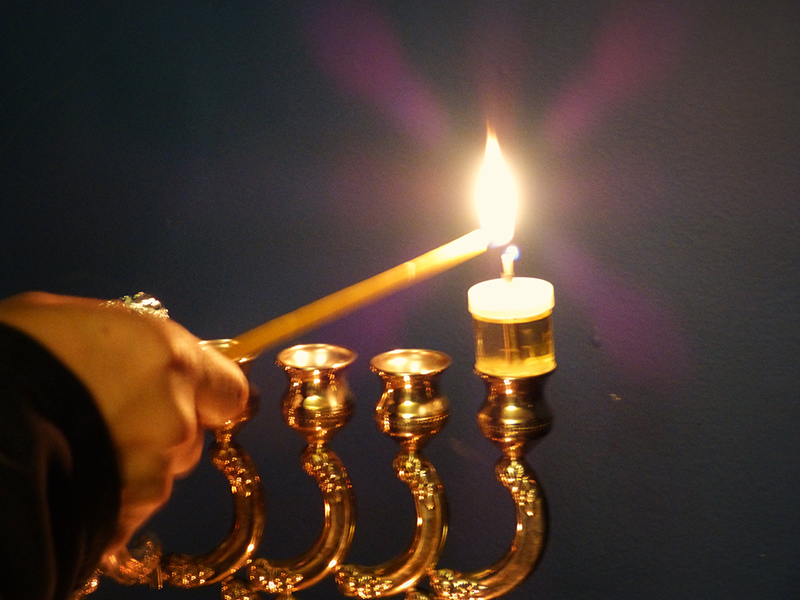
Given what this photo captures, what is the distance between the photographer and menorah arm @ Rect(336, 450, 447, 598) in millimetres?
652

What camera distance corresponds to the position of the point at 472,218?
28.6 inches

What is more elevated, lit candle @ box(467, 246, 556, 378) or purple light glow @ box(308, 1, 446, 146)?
purple light glow @ box(308, 1, 446, 146)

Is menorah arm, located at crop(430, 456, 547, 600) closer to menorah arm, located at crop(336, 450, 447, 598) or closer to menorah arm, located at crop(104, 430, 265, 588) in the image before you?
menorah arm, located at crop(336, 450, 447, 598)

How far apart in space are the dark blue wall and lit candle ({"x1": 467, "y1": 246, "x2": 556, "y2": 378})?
0.49 ft

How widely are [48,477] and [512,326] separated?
30 centimetres

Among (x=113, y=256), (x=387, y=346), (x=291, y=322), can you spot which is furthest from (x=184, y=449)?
Answer: (x=113, y=256)

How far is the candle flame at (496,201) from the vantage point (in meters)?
0.55

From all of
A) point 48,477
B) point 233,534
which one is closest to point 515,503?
point 233,534

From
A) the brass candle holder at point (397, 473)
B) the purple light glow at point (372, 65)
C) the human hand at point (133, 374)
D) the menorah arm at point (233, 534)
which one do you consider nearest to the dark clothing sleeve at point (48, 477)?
the human hand at point (133, 374)

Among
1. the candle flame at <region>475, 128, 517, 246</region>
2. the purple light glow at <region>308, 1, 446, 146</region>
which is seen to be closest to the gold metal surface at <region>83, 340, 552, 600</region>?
the candle flame at <region>475, 128, 517, 246</region>

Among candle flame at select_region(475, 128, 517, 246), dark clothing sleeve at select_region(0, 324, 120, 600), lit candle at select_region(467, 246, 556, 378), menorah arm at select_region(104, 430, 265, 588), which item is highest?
candle flame at select_region(475, 128, 517, 246)

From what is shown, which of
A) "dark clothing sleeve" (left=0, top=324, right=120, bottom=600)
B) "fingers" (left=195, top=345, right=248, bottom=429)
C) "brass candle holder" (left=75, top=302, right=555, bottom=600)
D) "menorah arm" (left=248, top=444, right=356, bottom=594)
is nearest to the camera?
"dark clothing sleeve" (left=0, top=324, right=120, bottom=600)

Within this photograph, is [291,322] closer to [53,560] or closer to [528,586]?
[53,560]

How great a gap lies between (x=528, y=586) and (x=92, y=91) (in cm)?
65
